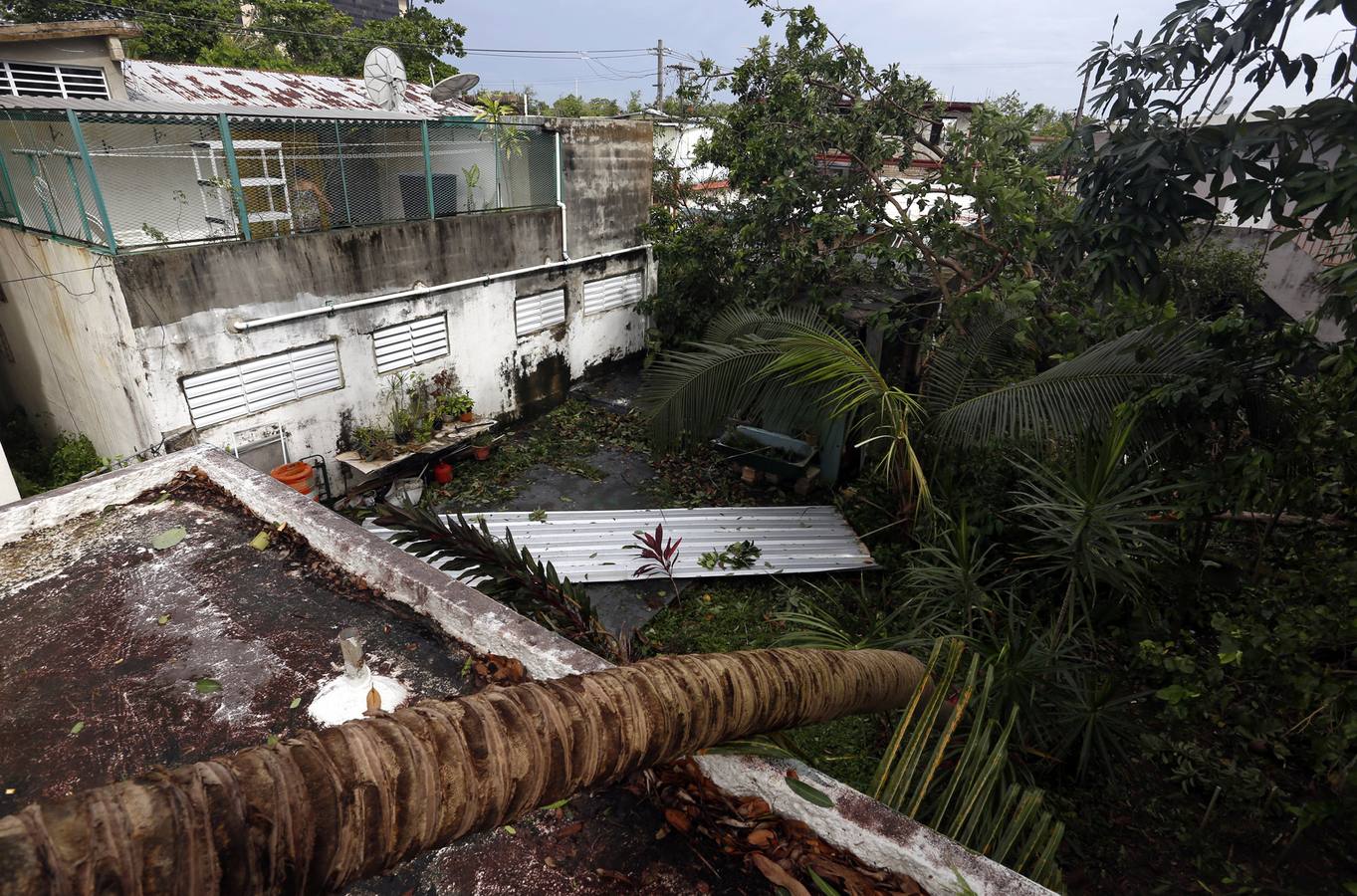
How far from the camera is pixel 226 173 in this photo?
8.02 m

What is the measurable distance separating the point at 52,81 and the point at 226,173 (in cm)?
394

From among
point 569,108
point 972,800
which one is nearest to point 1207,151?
point 972,800

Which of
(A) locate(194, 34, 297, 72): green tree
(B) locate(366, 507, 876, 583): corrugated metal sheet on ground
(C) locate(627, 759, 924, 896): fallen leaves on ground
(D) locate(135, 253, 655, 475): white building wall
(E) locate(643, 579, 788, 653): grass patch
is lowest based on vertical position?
(E) locate(643, 579, 788, 653): grass patch

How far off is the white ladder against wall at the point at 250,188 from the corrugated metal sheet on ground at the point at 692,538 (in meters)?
4.33

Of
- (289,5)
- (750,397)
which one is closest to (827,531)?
(750,397)

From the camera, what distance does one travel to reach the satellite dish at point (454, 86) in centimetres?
1171

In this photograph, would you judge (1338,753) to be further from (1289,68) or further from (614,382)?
(614,382)

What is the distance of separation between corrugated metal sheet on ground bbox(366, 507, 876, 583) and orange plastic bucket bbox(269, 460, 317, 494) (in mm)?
2381

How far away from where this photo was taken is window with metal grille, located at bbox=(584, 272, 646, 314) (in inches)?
488

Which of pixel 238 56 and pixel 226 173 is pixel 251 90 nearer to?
pixel 226 173

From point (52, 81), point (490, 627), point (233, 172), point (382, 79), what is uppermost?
point (382, 79)

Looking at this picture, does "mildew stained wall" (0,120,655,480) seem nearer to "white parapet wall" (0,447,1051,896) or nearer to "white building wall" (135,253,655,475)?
"white building wall" (135,253,655,475)

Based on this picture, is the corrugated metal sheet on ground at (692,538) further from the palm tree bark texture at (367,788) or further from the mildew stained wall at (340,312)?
the palm tree bark texture at (367,788)

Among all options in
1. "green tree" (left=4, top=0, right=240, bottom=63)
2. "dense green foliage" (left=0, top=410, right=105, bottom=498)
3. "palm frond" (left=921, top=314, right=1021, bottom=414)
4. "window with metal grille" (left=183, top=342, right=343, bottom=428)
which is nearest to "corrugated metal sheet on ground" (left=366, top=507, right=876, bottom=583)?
"palm frond" (left=921, top=314, right=1021, bottom=414)
